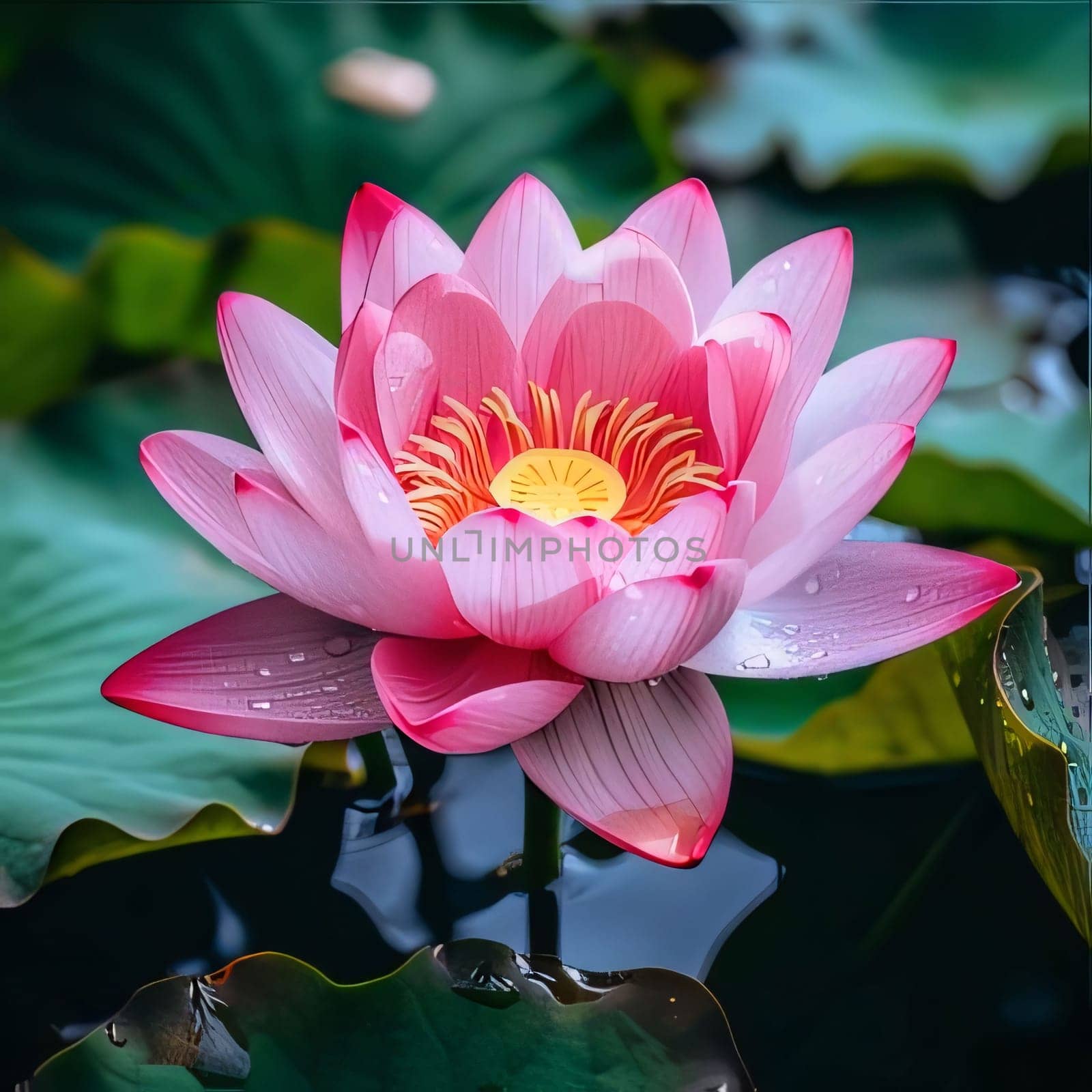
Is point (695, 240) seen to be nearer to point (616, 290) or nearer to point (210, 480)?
point (616, 290)

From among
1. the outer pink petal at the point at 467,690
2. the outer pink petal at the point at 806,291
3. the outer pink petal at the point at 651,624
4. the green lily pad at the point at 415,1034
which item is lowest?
the green lily pad at the point at 415,1034

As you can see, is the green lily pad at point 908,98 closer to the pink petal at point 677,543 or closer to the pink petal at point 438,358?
the pink petal at point 438,358

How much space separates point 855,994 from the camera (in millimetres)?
508

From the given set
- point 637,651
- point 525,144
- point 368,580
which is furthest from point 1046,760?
point 525,144

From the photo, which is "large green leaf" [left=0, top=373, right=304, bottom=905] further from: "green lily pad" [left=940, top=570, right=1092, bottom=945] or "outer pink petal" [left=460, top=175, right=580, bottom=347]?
"green lily pad" [left=940, top=570, right=1092, bottom=945]

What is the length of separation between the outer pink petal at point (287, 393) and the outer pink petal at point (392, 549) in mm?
46

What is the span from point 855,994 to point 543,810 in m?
0.17

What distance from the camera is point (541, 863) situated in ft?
1.76

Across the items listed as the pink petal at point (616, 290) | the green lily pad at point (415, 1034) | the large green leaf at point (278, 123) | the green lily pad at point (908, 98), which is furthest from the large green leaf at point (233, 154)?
the green lily pad at point (415, 1034)

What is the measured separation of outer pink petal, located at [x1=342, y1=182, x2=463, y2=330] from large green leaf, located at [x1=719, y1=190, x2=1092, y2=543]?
12.6 inches

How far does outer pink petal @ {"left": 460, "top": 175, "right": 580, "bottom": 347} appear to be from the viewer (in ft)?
2.06

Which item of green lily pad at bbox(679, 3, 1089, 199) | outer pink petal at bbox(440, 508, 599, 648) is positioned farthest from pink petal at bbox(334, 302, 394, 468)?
green lily pad at bbox(679, 3, 1089, 199)

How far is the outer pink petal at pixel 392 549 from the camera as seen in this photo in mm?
464

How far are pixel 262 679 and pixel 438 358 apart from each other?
0.20 m
